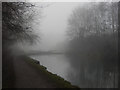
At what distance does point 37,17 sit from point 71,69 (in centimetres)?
176

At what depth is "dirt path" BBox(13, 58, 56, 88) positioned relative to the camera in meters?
3.06

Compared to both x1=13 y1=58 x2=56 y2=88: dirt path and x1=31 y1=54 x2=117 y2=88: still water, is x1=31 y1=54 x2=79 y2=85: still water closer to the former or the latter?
x1=31 y1=54 x2=117 y2=88: still water

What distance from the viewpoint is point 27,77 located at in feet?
11.5

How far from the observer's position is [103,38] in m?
4.66

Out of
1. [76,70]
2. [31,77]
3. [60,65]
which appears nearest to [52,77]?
Result: [31,77]

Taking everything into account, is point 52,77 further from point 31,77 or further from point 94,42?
point 94,42

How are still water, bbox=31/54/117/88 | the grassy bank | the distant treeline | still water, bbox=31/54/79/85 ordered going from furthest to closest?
the distant treeline → still water, bbox=31/54/79/85 → still water, bbox=31/54/117/88 → the grassy bank

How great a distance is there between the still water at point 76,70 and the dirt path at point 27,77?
0.31m

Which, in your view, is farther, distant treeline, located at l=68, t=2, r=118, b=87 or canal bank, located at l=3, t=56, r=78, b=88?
distant treeline, located at l=68, t=2, r=118, b=87

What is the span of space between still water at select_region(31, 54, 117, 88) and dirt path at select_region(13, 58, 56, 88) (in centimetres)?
31

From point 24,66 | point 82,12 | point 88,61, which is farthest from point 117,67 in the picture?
point 24,66

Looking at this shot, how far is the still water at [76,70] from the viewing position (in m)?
3.95

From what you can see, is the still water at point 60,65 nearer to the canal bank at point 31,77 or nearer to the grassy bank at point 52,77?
the grassy bank at point 52,77

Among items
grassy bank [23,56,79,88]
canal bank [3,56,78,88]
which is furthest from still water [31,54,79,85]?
canal bank [3,56,78,88]
